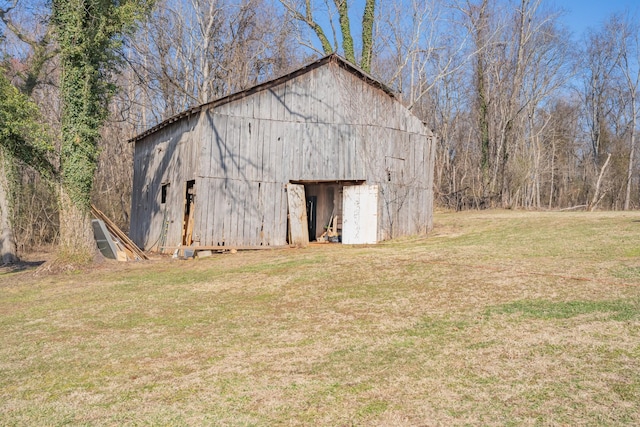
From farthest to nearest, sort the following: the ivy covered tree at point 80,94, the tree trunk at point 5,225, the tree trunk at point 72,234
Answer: the tree trunk at point 5,225 → the tree trunk at point 72,234 → the ivy covered tree at point 80,94

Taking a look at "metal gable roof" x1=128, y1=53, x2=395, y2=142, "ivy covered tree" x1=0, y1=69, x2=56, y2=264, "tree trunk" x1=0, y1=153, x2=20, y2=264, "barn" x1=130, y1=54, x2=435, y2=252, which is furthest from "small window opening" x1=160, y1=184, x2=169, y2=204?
"ivy covered tree" x1=0, y1=69, x2=56, y2=264

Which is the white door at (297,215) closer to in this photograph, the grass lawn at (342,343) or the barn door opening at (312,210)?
the barn door opening at (312,210)

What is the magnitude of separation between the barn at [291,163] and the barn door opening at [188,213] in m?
0.04

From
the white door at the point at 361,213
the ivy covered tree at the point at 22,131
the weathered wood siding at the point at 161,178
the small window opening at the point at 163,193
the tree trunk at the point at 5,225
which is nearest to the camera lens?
the ivy covered tree at the point at 22,131

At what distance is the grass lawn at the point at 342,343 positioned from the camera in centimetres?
518

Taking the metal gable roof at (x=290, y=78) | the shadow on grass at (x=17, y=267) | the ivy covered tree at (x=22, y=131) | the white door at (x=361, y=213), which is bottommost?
the shadow on grass at (x=17, y=267)

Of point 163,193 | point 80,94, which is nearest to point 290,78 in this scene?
point 163,193

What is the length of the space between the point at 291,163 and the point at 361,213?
3121mm

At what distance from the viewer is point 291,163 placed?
62.2 feet

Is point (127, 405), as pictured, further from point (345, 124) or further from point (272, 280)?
point (345, 124)

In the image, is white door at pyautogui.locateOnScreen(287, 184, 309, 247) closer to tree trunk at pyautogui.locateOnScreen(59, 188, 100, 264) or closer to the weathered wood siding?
the weathered wood siding

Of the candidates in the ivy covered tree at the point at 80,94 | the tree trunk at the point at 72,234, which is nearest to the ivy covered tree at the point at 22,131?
the ivy covered tree at the point at 80,94

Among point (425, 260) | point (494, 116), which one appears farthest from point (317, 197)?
point (494, 116)

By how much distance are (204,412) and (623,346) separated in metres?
4.95
